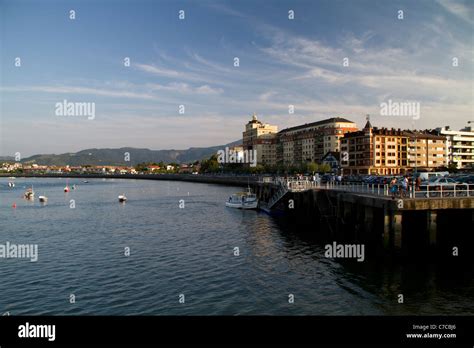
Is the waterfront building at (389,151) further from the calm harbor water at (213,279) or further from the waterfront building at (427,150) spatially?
the calm harbor water at (213,279)

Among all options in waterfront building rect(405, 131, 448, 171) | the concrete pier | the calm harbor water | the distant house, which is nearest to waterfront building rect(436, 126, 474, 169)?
waterfront building rect(405, 131, 448, 171)

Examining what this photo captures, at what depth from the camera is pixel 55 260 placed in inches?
1182

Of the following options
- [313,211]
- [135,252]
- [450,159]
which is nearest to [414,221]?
[313,211]

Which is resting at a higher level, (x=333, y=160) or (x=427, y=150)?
(x=427, y=150)

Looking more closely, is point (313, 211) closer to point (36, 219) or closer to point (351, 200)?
point (351, 200)

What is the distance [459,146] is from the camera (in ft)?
522

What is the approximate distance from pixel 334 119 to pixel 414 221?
5947 inches

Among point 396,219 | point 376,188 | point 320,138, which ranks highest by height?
point 320,138

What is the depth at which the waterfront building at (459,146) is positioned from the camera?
15638 cm

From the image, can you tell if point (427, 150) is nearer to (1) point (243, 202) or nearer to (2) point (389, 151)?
(2) point (389, 151)

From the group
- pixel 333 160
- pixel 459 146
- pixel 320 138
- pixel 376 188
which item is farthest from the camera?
pixel 320 138

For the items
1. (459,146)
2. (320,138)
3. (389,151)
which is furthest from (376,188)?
(459,146)

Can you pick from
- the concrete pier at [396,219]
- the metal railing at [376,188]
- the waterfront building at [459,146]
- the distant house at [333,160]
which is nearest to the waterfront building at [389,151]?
the distant house at [333,160]

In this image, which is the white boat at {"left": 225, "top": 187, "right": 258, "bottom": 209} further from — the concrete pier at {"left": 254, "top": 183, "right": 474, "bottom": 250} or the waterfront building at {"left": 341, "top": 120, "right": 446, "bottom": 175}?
the waterfront building at {"left": 341, "top": 120, "right": 446, "bottom": 175}
